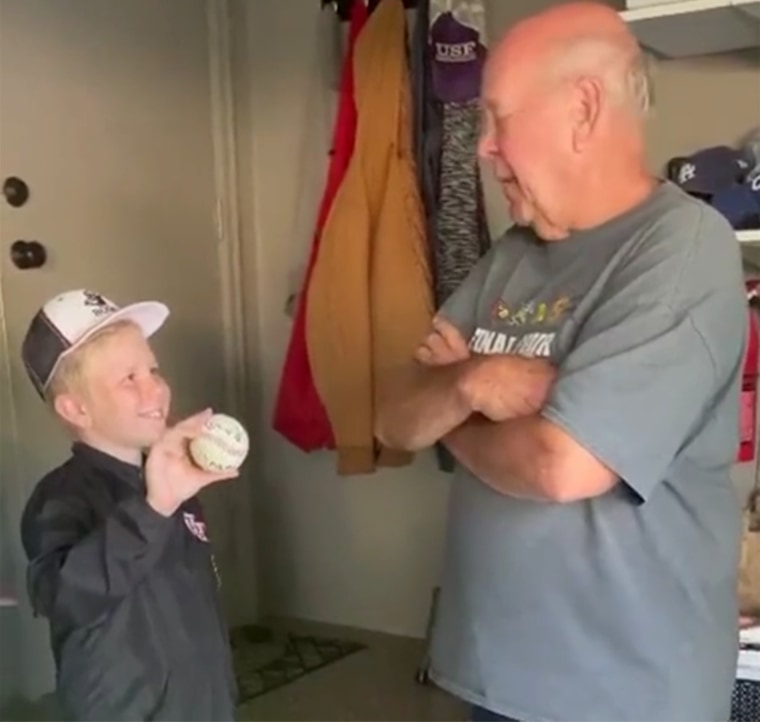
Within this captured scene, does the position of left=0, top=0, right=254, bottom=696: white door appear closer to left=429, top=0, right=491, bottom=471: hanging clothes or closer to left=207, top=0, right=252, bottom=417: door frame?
left=207, top=0, right=252, bottom=417: door frame

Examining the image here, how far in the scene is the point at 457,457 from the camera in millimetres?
1507

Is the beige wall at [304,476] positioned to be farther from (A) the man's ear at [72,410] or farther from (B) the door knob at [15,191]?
(A) the man's ear at [72,410]

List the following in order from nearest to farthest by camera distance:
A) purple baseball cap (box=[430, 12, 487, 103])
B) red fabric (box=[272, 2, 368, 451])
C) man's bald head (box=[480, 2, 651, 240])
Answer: man's bald head (box=[480, 2, 651, 240])
purple baseball cap (box=[430, 12, 487, 103])
red fabric (box=[272, 2, 368, 451])

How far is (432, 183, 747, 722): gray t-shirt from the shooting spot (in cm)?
133

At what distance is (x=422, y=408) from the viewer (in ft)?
4.98

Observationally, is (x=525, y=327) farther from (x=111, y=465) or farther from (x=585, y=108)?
(x=111, y=465)

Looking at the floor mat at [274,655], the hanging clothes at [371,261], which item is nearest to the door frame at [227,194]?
the hanging clothes at [371,261]

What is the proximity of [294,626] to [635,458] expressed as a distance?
2196mm

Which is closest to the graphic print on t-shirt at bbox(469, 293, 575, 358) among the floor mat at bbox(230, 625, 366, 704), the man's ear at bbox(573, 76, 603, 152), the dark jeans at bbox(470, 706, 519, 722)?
the man's ear at bbox(573, 76, 603, 152)

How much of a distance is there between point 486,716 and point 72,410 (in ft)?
2.20

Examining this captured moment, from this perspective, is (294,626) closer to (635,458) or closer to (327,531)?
(327,531)

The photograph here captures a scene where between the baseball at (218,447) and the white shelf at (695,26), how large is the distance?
1051 millimetres

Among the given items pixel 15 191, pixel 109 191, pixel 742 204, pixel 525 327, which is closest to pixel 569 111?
pixel 525 327

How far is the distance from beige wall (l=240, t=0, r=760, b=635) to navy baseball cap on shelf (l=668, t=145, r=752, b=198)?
42.3 inches
